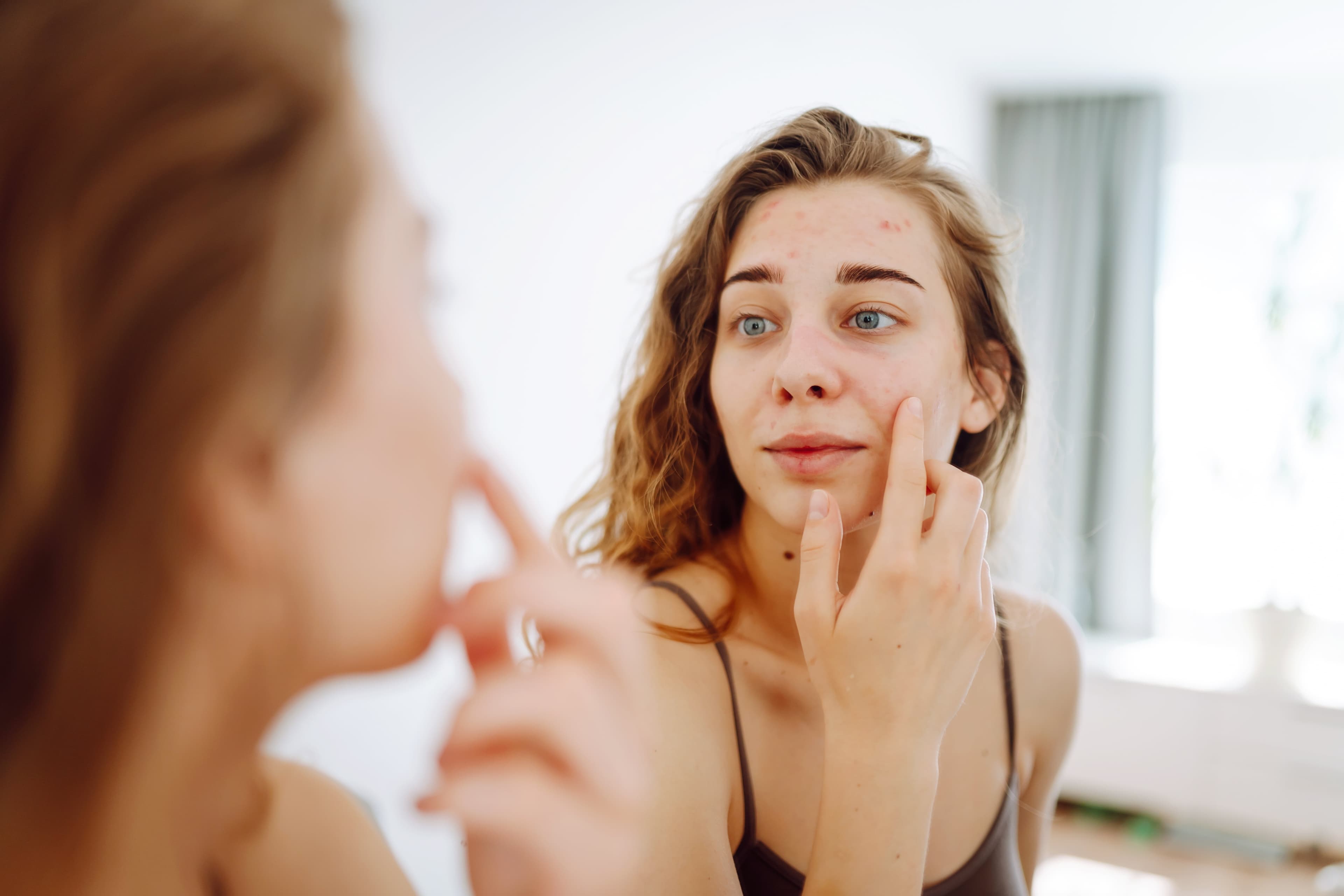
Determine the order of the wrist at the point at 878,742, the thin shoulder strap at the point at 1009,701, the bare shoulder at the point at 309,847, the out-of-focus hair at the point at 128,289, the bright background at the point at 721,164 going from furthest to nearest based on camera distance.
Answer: the bright background at the point at 721,164, the thin shoulder strap at the point at 1009,701, the wrist at the point at 878,742, the bare shoulder at the point at 309,847, the out-of-focus hair at the point at 128,289

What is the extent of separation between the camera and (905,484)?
2.01ft

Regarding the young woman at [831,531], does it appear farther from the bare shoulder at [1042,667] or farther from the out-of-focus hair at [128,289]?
the out-of-focus hair at [128,289]

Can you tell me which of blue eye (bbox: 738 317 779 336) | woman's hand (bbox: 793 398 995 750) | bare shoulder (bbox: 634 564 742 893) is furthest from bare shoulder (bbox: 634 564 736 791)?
blue eye (bbox: 738 317 779 336)

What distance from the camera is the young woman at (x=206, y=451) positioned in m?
0.23

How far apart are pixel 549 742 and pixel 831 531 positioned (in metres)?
0.34

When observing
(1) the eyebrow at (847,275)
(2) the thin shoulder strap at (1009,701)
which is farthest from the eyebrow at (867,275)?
(2) the thin shoulder strap at (1009,701)

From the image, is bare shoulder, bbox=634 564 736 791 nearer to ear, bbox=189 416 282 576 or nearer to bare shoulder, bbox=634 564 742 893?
bare shoulder, bbox=634 564 742 893

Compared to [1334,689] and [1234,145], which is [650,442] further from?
[1234,145]

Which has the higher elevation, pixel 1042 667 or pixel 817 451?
pixel 817 451

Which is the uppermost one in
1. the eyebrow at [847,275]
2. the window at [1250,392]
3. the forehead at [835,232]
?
the forehead at [835,232]

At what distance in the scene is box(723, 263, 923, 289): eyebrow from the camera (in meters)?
0.66

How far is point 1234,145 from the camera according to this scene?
3.39 metres

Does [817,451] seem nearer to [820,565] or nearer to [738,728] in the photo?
[820,565]

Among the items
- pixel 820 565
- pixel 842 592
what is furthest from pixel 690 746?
pixel 842 592
